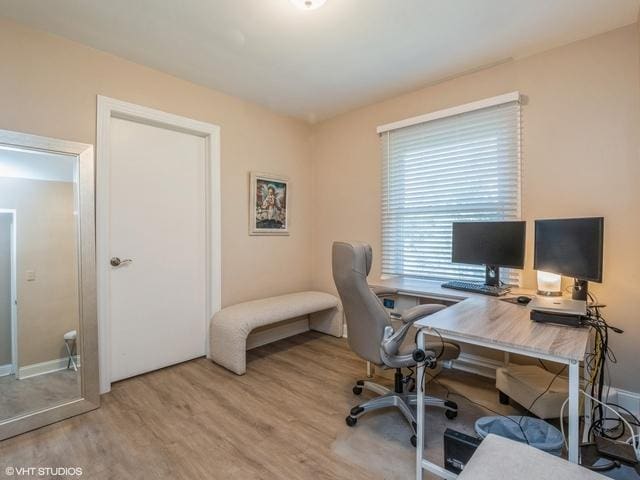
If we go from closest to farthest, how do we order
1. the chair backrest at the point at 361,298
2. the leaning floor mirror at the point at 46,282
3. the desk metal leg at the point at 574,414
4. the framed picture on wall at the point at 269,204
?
the desk metal leg at the point at 574,414 → the chair backrest at the point at 361,298 → the leaning floor mirror at the point at 46,282 → the framed picture on wall at the point at 269,204

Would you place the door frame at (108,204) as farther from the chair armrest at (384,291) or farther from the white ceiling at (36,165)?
the chair armrest at (384,291)

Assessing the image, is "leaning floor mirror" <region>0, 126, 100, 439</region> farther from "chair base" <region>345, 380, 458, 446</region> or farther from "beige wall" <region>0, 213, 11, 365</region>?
"chair base" <region>345, 380, 458, 446</region>

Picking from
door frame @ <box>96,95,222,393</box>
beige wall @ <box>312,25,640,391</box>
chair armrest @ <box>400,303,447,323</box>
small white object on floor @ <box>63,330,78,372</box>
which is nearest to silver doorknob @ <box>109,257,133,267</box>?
door frame @ <box>96,95,222,393</box>

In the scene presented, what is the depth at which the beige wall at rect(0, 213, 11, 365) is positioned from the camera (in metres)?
1.97

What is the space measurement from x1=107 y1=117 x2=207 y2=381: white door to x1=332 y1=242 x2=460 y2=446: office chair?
5.46 ft

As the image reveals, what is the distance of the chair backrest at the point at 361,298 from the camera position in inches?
73.4

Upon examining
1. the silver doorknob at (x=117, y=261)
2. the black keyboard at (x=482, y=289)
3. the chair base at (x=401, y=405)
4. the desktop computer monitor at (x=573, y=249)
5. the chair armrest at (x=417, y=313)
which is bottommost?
the chair base at (x=401, y=405)

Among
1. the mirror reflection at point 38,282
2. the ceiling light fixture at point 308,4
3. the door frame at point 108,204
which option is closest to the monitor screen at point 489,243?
the ceiling light fixture at point 308,4

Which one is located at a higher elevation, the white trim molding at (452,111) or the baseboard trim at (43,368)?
the white trim molding at (452,111)

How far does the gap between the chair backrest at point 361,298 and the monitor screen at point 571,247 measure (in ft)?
3.79

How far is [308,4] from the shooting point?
6.04 feet

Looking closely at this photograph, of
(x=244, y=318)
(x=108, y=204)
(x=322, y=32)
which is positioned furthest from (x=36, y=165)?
(x=322, y=32)

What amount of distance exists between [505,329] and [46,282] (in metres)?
2.79

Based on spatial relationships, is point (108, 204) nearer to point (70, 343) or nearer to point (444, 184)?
point (70, 343)
